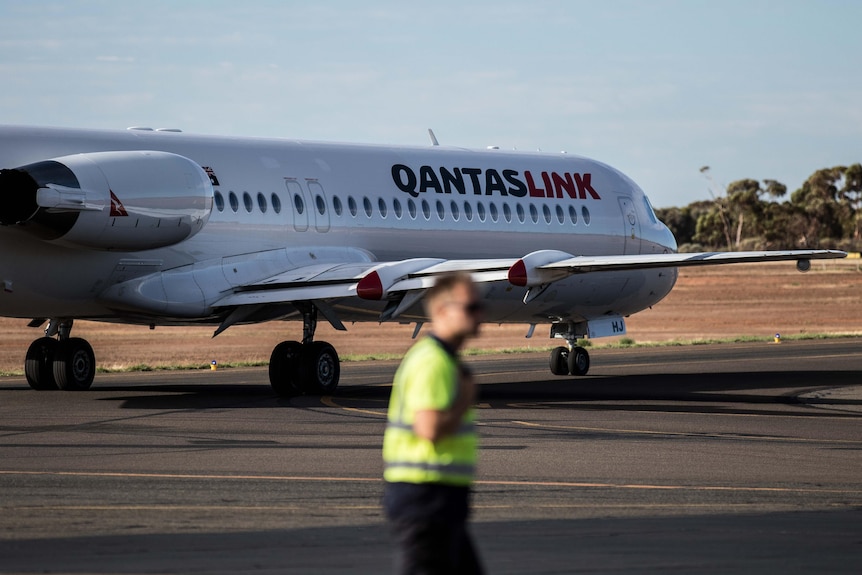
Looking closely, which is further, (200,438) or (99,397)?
(99,397)

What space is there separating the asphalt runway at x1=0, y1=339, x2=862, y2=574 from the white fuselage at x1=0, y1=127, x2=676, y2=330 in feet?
5.88

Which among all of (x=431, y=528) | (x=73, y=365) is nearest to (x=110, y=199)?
(x=73, y=365)

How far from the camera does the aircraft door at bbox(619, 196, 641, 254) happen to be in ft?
109

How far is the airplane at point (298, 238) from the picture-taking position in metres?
22.9

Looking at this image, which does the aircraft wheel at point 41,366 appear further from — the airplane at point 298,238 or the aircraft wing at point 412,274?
the aircraft wing at point 412,274

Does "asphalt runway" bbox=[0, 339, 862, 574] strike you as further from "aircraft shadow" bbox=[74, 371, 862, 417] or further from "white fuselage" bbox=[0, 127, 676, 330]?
"white fuselage" bbox=[0, 127, 676, 330]

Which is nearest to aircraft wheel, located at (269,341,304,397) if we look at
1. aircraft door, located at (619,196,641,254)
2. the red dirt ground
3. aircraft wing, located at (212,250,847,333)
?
aircraft wing, located at (212,250,847,333)

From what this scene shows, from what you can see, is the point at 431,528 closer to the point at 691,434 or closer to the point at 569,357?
the point at 691,434

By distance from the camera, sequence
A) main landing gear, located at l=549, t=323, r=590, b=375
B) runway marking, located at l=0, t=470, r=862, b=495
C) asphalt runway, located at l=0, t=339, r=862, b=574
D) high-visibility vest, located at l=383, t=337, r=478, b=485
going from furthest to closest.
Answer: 1. main landing gear, located at l=549, t=323, r=590, b=375
2. runway marking, located at l=0, t=470, r=862, b=495
3. asphalt runway, located at l=0, t=339, r=862, b=574
4. high-visibility vest, located at l=383, t=337, r=478, b=485

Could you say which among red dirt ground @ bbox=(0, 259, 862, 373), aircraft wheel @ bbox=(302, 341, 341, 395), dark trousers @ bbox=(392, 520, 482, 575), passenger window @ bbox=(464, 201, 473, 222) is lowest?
red dirt ground @ bbox=(0, 259, 862, 373)

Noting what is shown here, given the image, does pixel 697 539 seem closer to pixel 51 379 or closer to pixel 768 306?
pixel 51 379

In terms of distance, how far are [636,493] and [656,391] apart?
13.9m

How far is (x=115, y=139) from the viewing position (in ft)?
81.0

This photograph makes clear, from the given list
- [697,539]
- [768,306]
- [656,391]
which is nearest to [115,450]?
[697,539]
